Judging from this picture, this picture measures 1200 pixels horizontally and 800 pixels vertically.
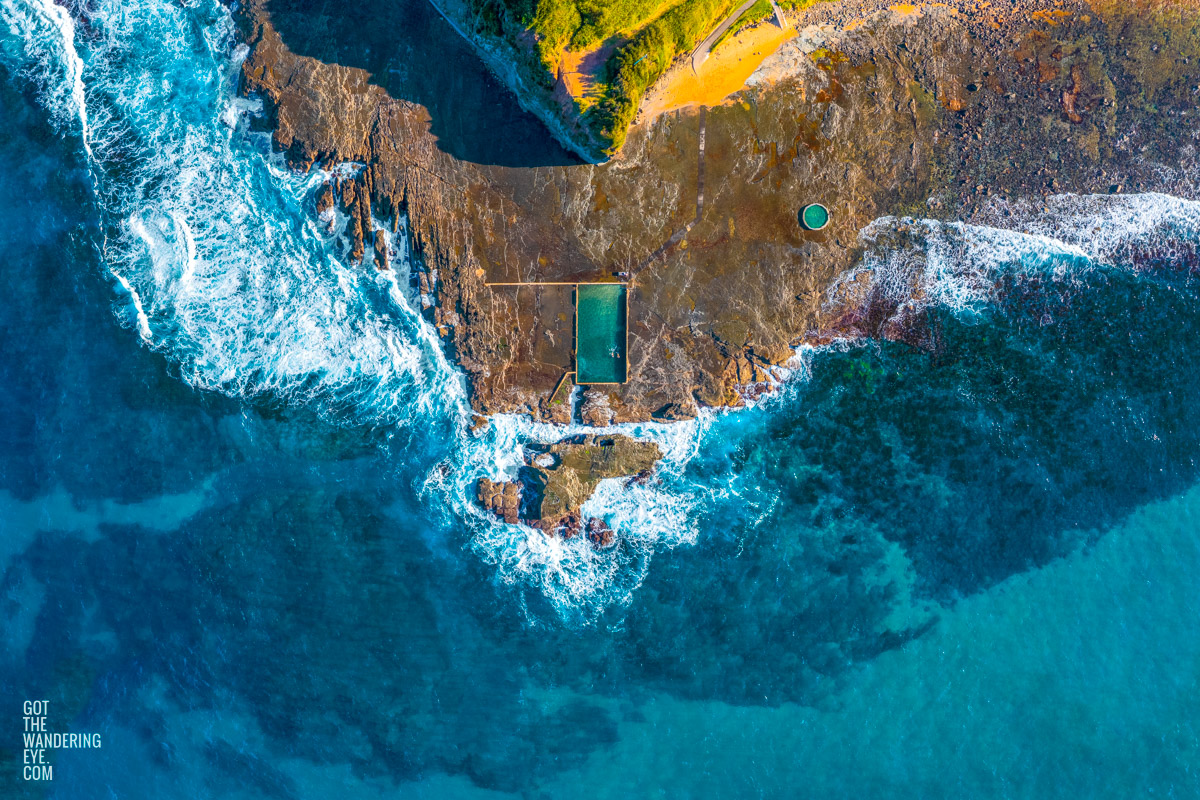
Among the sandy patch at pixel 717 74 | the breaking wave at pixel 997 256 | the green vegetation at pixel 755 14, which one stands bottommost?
the breaking wave at pixel 997 256

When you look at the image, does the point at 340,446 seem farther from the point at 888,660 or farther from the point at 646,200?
the point at 888,660

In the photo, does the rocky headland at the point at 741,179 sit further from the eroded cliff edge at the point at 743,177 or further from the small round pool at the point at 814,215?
the small round pool at the point at 814,215

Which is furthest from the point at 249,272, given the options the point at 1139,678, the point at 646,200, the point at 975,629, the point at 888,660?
the point at 1139,678

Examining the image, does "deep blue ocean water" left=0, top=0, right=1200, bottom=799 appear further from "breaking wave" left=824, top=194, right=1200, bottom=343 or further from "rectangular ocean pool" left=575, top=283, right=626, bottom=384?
"rectangular ocean pool" left=575, top=283, right=626, bottom=384

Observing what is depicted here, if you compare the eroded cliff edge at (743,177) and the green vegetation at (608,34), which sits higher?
the green vegetation at (608,34)

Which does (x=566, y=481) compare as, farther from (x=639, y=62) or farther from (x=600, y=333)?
(x=639, y=62)

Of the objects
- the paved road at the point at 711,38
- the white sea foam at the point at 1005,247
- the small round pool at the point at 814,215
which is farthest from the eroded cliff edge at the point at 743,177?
the paved road at the point at 711,38

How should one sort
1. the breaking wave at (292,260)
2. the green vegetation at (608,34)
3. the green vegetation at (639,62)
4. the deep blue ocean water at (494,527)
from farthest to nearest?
1. the breaking wave at (292,260)
2. the deep blue ocean water at (494,527)
3. the green vegetation at (639,62)
4. the green vegetation at (608,34)
